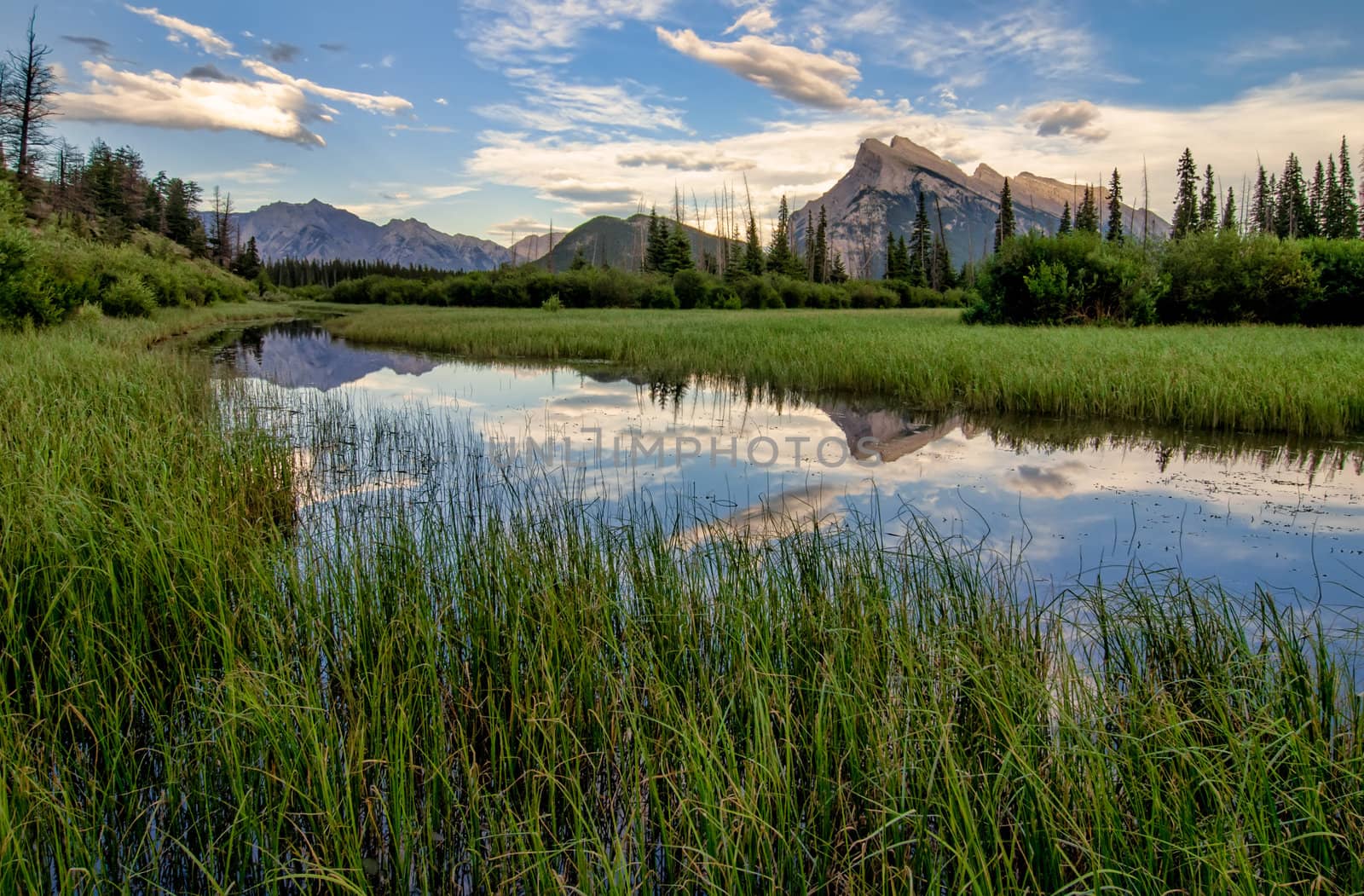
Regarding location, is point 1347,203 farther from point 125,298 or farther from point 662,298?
point 125,298

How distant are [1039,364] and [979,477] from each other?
581 cm

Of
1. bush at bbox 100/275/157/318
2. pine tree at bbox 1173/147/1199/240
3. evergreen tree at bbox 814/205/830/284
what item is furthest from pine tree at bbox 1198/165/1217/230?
bush at bbox 100/275/157/318

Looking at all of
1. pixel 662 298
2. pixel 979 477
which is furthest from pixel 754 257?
pixel 979 477

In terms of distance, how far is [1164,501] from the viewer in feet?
22.3

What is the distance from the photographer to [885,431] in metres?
10.5

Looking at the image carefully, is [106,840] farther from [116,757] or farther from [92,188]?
[92,188]

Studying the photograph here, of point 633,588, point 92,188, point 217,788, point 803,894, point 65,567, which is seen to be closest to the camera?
point 803,894

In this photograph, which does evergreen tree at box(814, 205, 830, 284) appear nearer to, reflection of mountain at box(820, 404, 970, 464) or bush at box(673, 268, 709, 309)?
bush at box(673, 268, 709, 309)

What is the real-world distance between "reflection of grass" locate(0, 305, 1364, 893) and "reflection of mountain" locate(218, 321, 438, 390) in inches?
446

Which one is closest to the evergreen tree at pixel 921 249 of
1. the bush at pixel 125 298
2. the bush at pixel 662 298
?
the bush at pixel 662 298

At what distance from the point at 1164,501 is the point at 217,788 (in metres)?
7.49

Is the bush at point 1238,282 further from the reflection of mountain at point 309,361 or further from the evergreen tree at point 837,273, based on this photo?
the evergreen tree at point 837,273

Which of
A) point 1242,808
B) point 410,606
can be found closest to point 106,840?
point 410,606

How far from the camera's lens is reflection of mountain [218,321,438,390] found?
16.3m
